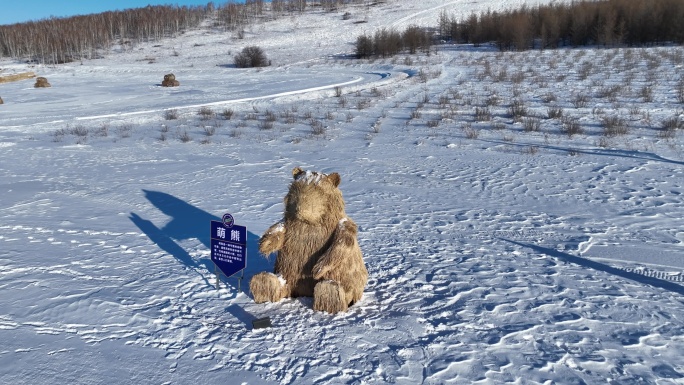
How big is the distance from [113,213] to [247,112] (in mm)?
10743

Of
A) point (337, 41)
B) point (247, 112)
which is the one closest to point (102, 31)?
point (337, 41)

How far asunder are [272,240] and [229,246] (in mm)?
494

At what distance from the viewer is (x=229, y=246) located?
194 inches

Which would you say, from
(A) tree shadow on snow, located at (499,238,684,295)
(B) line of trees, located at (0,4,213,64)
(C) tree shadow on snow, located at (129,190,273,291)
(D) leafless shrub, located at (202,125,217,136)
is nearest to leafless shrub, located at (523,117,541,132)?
(A) tree shadow on snow, located at (499,238,684,295)

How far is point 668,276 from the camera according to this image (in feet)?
17.9

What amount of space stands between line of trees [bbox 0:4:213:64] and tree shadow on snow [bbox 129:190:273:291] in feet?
185

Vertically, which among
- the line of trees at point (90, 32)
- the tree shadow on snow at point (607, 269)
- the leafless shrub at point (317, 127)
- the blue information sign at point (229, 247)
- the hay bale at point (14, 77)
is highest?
the line of trees at point (90, 32)

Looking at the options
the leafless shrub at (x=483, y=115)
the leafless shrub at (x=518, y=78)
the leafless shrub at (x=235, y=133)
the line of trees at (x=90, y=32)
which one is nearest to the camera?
the leafless shrub at (x=235, y=133)

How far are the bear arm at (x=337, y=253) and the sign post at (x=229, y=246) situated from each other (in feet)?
2.41

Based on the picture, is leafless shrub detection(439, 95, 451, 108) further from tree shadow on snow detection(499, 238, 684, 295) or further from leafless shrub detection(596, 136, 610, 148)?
tree shadow on snow detection(499, 238, 684, 295)

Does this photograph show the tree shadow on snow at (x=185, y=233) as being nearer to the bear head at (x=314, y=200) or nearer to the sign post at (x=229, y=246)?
the sign post at (x=229, y=246)

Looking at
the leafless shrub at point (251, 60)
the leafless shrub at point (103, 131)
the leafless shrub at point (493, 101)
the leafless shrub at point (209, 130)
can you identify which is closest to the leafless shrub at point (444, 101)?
the leafless shrub at point (493, 101)

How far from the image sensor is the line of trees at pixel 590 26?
116 feet

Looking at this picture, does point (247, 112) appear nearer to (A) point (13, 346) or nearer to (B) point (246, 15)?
(A) point (13, 346)
